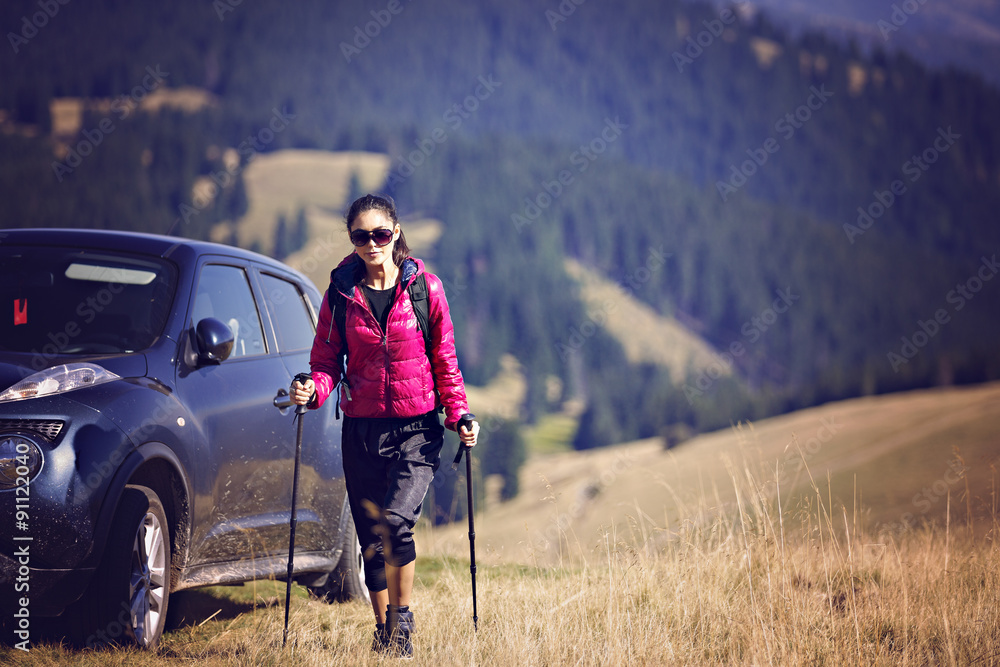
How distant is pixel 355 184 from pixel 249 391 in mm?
188635

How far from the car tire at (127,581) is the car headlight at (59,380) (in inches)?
18.8

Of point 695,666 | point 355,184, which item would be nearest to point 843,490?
point 695,666

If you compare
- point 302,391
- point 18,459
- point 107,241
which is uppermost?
point 107,241

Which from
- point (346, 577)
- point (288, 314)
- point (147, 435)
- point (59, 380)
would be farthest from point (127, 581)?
point (288, 314)

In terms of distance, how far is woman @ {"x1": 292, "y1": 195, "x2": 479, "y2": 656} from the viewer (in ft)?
13.2

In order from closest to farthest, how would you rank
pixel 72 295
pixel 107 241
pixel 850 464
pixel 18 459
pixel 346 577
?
pixel 18 459
pixel 107 241
pixel 72 295
pixel 346 577
pixel 850 464

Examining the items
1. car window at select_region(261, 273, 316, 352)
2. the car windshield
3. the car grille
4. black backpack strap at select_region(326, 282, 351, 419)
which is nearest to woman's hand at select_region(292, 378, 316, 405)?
black backpack strap at select_region(326, 282, 351, 419)

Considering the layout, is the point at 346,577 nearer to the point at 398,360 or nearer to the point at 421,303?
the point at 398,360

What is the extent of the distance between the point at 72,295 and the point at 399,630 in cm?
255

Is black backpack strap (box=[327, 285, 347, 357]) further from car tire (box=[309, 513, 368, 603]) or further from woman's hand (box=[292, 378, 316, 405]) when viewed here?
car tire (box=[309, 513, 368, 603])

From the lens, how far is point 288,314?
19.6ft

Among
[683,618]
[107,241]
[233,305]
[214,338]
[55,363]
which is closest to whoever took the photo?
[55,363]

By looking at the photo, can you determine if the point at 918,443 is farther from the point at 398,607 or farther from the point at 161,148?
the point at 161,148

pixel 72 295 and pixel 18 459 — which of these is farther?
pixel 72 295
